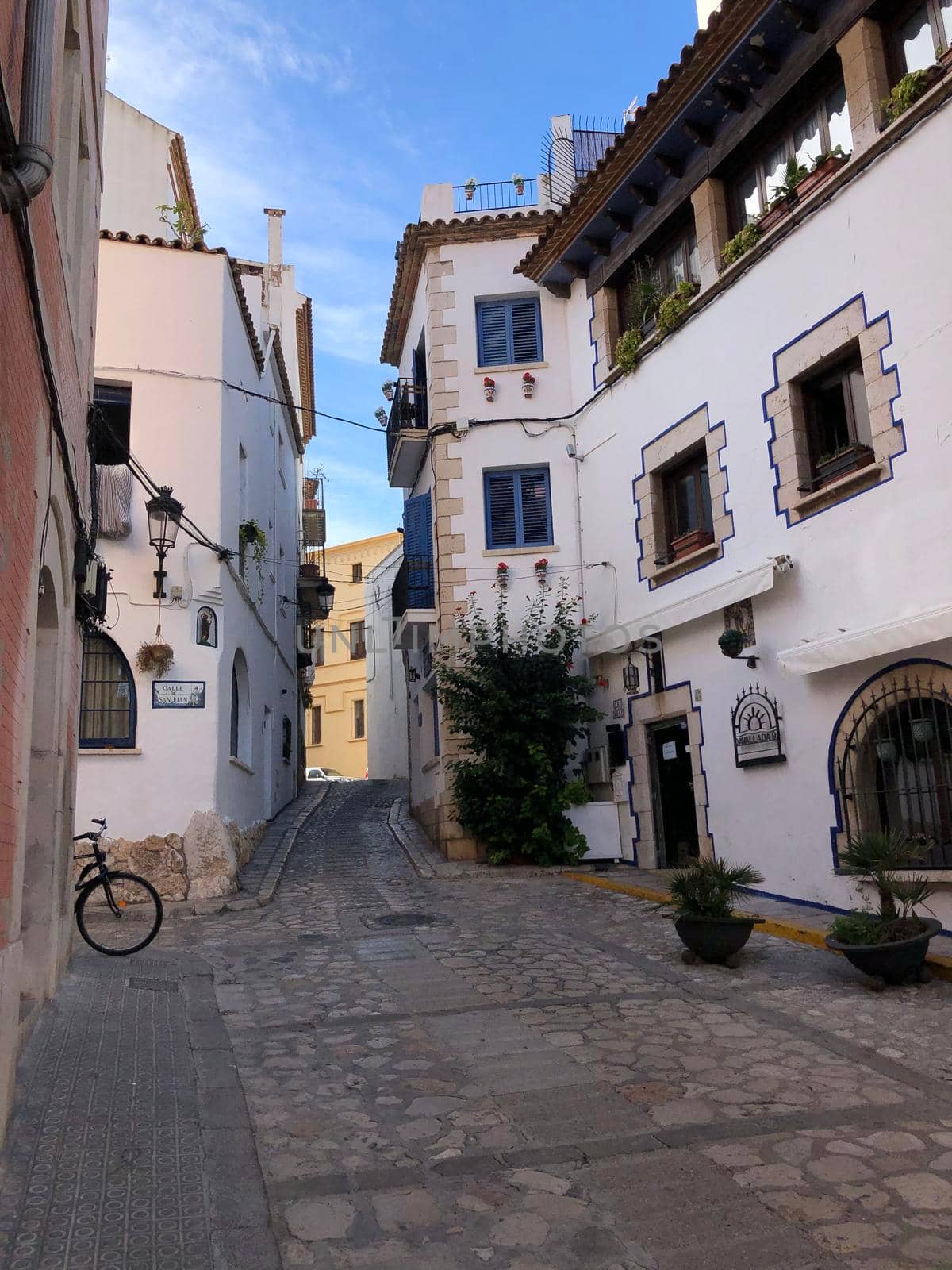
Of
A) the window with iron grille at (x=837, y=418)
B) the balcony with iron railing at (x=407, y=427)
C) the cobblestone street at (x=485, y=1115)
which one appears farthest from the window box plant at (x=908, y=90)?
the balcony with iron railing at (x=407, y=427)

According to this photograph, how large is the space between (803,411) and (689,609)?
8.43 feet

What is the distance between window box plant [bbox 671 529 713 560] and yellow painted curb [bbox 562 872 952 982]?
3967mm

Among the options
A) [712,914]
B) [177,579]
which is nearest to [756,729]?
[712,914]

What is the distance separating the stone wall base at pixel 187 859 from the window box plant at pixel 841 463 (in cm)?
770

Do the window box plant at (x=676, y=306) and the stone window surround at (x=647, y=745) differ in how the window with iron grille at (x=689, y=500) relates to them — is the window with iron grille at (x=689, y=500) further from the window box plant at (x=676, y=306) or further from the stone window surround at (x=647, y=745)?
the stone window surround at (x=647, y=745)

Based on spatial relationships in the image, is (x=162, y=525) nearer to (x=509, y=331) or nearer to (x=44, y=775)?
(x=44, y=775)

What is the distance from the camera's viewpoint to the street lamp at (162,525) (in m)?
11.7

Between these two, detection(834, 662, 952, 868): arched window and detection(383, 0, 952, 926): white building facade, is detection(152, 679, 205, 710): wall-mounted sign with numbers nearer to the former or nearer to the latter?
detection(383, 0, 952, 926): white building facade

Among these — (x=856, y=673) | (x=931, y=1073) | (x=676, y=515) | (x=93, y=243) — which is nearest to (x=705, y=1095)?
(x=931, y=1073)

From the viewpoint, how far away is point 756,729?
427 inches

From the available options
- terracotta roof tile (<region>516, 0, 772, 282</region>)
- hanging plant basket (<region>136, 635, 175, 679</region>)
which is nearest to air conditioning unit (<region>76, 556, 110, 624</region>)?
hanging plant basket (<region>136, 635, 175, 679</region>)

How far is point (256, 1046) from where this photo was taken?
592cm

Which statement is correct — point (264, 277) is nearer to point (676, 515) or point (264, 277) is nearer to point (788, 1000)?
point (676, 515)

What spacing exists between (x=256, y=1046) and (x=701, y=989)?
3051 millimetres
